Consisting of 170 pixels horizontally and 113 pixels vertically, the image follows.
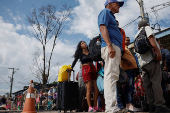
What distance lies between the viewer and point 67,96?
3736mm

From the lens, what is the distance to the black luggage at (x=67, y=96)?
12.1 feet

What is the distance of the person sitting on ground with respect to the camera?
3.92m

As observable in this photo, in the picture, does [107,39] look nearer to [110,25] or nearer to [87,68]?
[110,25]

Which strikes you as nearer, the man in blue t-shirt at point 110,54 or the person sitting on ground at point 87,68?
the man in blue t-shirt at point 110,54

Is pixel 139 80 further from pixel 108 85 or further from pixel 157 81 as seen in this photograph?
pixel 108 85

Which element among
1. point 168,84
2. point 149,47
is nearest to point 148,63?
point 149,47

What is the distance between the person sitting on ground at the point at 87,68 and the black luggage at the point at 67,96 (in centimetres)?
35

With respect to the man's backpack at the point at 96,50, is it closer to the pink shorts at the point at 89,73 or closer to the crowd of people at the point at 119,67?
the crowd of people at the point at 119,67

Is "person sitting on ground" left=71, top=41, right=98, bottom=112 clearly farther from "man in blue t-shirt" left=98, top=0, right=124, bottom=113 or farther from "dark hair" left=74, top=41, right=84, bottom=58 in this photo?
"man in blue t-shirt" left=98, top=0, right=124, bottom=113

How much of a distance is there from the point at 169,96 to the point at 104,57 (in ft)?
7.10

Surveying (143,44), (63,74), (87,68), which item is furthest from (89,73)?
(143,44)

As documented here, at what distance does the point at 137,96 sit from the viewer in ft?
13.5

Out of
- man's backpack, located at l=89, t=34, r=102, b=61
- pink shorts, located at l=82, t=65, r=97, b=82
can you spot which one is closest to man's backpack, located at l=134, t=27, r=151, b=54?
man's backpack, located at l=89, t=34, r=102, b=61

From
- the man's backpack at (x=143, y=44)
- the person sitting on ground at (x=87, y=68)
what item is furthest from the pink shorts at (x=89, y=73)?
the man's backpack at (x=143, y=44)
